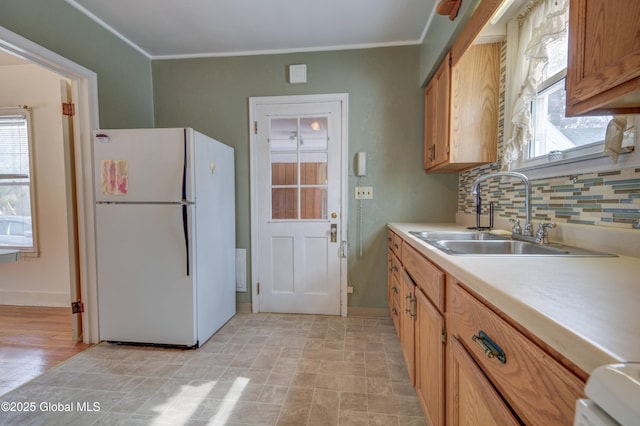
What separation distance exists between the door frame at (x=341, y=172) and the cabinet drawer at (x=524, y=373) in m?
1.74

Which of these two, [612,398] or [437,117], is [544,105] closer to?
[437,117]

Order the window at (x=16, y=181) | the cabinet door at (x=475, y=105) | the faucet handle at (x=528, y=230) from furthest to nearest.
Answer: the window at (x=16, y=181) → the cabinet door at (x=475, y=105) → the faucet handle at (x=528, y=230)

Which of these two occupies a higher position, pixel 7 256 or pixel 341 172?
pixel 341 172

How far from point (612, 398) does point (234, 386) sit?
173cm

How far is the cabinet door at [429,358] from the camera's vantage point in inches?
39.2

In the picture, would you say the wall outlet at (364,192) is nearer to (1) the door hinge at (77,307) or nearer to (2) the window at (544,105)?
(2) the window at (544,105)

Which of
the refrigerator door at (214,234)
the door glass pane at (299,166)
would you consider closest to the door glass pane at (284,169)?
the door glass pane at (299,166)

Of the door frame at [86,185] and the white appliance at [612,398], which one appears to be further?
the door frame at [86,185]

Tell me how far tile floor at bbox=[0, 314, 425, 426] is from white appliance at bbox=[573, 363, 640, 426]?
4.18 feet

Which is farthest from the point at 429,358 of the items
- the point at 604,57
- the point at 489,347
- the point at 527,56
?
the point at 527,56

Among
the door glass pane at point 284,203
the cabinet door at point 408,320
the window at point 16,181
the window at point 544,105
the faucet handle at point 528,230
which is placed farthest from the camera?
the window at point 16,181

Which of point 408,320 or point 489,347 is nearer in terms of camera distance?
point 489,347

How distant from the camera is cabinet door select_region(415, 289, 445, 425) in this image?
100 cm

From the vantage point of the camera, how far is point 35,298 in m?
2.74
